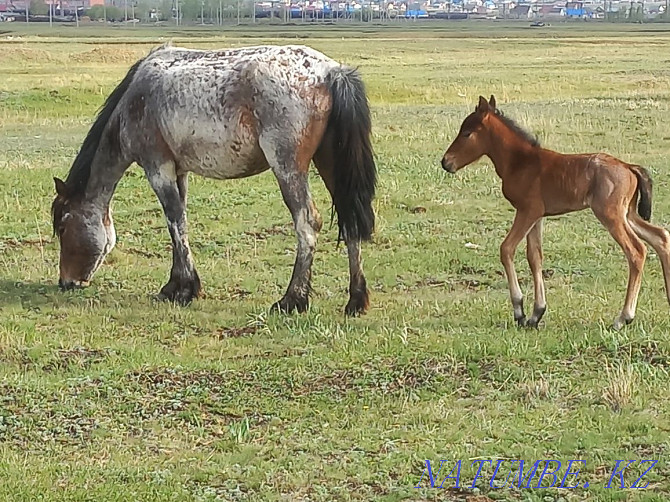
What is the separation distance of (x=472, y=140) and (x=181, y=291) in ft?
9.93

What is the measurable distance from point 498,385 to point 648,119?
15891 mm

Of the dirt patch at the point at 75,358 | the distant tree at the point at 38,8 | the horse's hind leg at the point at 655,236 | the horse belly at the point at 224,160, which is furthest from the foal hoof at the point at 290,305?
the distant tree at the point at 38,8

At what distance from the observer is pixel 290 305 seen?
863 cm

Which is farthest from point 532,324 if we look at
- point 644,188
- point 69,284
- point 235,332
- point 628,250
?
point 69,284

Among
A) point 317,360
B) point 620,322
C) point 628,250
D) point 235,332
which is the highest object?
point 628,250

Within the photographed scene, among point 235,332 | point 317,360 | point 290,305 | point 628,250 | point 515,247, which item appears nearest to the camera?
point 317,360

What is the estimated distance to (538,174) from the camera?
7.69m

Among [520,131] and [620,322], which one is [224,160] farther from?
[620,322]

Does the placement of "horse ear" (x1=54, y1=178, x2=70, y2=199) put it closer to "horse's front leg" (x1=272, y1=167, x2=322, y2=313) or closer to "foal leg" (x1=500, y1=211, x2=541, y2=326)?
"horse's front leg" (x1=272, y1=167, x2=322, y2=313)

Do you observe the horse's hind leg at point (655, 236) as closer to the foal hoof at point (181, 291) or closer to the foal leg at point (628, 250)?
the foal leg at point (628, 250)

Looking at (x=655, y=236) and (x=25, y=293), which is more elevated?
(x=655, y=236)

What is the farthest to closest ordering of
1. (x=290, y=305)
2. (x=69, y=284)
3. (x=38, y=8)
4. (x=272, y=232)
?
(x=38, y=8), (x=272, y=232), (x=69, y=284), (x=290, y=305)

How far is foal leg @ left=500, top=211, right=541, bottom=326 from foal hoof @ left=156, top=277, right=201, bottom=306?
2.97 meters

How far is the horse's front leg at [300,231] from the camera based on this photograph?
8.66 meters
